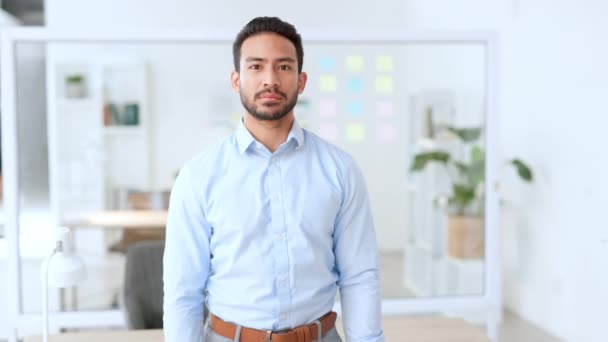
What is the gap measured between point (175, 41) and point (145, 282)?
109 centimetres

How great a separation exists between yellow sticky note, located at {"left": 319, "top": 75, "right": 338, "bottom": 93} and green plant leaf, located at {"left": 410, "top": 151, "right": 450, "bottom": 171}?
648 mm

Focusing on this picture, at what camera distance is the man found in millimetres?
1330

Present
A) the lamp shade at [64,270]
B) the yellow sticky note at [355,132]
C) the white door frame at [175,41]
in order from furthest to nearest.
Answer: the yellow sticky note at [355,132], the white door frame at [175,41], the lamp shade at [64,270]

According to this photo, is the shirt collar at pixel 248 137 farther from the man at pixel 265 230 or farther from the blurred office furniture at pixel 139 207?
the blurred office furniture at pixel 139 207

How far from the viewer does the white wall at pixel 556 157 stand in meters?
3.47

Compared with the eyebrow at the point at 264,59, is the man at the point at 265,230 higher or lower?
lower

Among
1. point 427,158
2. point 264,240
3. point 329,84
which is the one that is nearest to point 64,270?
point 264,240

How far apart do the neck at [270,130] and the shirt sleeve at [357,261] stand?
172mm

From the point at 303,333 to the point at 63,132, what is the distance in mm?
2014

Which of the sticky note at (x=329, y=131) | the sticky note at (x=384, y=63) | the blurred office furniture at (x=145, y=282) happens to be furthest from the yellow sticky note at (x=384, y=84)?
the blurred office furniture at (x=145, y=282)

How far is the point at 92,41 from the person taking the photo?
2590mm

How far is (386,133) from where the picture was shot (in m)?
3.03

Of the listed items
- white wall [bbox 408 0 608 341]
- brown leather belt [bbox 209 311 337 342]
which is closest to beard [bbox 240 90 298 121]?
brown leather belt [bbox 209 311 337 342]

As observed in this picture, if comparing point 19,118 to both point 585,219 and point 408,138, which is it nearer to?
point 408,138
